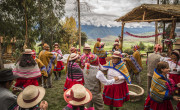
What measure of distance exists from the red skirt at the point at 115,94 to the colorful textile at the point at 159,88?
0.70m

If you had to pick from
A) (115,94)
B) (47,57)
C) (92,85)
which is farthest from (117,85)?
(47,57)

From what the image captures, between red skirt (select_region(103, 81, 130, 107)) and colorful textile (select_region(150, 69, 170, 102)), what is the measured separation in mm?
704

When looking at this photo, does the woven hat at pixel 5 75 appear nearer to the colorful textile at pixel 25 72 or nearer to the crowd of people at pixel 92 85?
the crowd of people at pixel 92 85

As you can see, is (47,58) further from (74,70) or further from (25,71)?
(74,70)

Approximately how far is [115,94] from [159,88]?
0.98 m

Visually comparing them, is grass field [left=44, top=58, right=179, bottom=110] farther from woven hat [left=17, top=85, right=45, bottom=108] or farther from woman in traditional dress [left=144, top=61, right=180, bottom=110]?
woven hat [left=17, top=85, right=45, bottom=108]

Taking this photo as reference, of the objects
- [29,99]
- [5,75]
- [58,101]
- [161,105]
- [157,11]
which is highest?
[157,11]

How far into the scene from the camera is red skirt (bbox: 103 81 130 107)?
2.72 meters

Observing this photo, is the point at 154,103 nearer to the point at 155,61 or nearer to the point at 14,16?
the point at 155,61

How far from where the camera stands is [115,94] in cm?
273

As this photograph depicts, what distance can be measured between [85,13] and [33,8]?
4712 mm

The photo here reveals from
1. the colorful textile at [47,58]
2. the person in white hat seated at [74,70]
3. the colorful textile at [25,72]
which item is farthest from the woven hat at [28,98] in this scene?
the colorful textile at [47,58]

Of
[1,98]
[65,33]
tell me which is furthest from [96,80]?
[65,33]

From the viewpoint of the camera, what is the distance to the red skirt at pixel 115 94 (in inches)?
107
